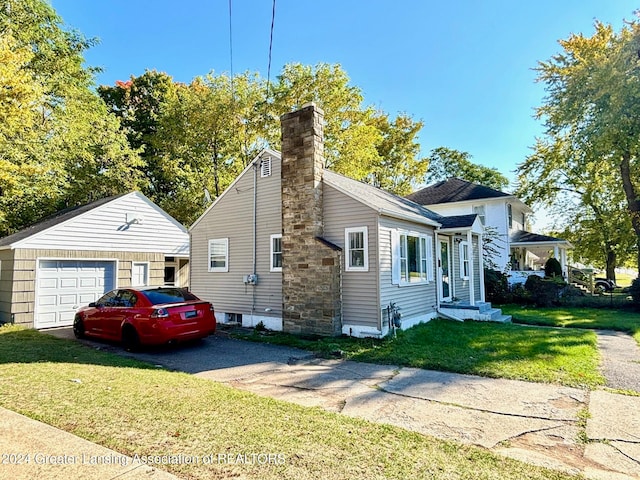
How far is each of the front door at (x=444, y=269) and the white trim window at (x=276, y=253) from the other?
5694mm

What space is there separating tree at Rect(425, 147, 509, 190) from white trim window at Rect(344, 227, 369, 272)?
1475 inches

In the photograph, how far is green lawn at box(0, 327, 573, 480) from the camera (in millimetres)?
3254

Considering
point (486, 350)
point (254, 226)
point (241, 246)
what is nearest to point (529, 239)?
point (486, 350)

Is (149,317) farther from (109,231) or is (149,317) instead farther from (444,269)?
(444,269)

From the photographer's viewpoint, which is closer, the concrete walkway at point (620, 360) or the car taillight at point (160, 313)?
the concrete walkway at point (620, 360)

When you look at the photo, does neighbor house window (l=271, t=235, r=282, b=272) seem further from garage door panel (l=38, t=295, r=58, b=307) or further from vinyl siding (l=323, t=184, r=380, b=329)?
garage door panel (l=38, t=295, r=58, b=307)

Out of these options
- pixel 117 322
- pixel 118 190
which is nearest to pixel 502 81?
pixel 117 322

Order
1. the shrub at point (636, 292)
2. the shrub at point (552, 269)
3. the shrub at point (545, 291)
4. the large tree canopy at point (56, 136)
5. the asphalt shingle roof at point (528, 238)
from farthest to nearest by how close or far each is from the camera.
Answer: the asphalt shingle roof at point (528, 238) < the shrub at point (552, 269) < the large tree canopy at point (56, 136) < the shrub at point (545, 291) < the shrub at point (636, 292)

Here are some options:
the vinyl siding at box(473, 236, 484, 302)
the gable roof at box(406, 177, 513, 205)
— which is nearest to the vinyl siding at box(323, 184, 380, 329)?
the vinyl siding at box(473, 236, 484, 302)

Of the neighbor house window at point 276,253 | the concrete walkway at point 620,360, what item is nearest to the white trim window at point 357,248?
the neighbor house window at point 276,253

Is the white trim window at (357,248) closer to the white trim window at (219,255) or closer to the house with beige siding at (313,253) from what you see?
the house with beige siding at (313,253)

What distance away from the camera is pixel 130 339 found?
8.83 metres

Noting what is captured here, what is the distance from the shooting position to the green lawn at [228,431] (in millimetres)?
3254

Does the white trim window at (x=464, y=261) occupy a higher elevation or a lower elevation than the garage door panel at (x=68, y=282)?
higher
